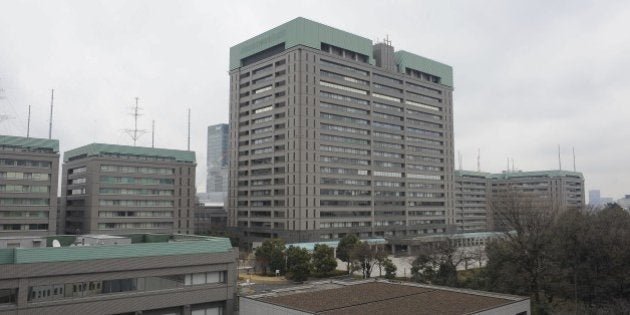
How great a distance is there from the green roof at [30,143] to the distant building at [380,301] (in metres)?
81.1

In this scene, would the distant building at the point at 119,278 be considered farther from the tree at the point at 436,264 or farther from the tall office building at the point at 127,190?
the tall office building at the point at 127,190

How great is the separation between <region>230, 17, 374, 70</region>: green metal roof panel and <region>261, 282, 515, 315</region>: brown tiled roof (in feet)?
282

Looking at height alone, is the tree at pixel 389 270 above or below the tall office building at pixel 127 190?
below

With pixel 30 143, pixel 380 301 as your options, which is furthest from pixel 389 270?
pixel 30 143

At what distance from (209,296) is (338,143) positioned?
281 ft

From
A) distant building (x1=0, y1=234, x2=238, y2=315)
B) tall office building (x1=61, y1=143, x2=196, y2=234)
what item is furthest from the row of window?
distant building (x1=0, y1=234, x2=238, y2=315)

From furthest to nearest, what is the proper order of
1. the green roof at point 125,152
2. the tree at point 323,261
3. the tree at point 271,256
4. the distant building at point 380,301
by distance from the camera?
the green roof at point 125,152 → the tree at point 271,256 → the tree at point 323,261 → the distant building at point 380,301

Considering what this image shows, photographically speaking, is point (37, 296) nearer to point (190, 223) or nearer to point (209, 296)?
point (209, 296)

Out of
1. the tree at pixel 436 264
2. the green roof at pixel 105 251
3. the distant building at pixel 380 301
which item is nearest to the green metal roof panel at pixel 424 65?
the tree at pixel 436 264

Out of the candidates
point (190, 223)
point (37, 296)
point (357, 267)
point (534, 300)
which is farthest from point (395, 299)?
Answer: point (190, 223)

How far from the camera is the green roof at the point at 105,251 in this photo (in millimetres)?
34875

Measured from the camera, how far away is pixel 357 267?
263ft

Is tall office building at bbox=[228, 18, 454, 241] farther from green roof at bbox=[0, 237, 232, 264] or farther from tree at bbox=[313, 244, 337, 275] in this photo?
green roof at bbox=[0, 237, 232, 264]

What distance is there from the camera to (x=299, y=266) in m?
77.1
